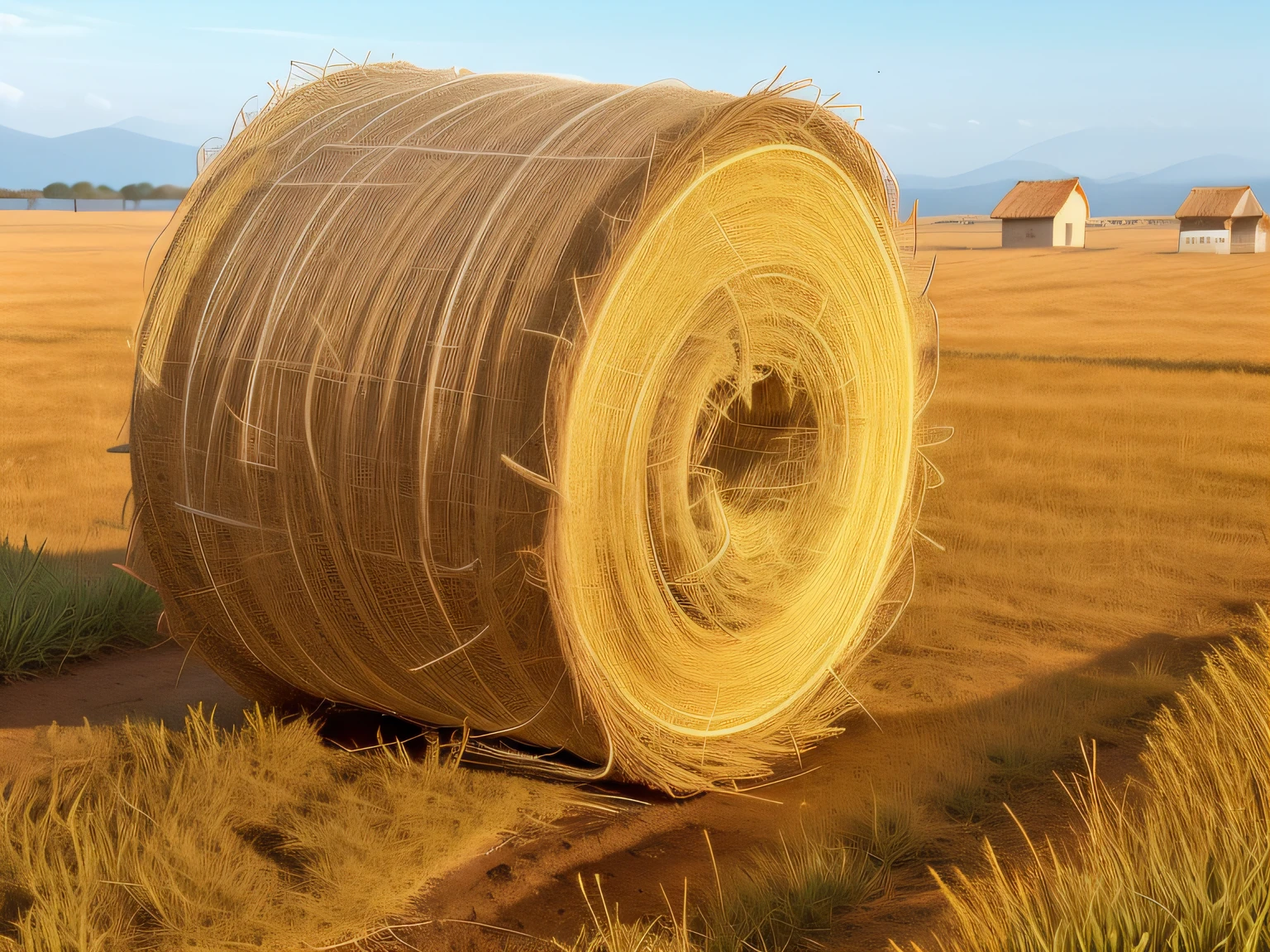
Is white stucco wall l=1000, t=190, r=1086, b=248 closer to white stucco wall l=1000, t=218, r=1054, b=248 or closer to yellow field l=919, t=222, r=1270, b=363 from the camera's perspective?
white stucco wall l=1000, t=218, r=1054, b=248

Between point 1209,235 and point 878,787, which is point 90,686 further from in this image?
point 1209,235

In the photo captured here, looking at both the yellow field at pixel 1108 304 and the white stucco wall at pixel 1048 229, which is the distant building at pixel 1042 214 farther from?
the yellow field at pixel 1108 304

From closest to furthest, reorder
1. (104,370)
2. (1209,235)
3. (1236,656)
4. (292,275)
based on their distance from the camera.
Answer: (292,275), (1236,656), (104,370), (1209,235)

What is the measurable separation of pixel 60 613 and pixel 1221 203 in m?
37.4

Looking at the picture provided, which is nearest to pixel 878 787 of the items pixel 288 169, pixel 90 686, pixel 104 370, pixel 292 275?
pixel 292 275

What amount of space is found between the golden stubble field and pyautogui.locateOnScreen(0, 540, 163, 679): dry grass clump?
1.14 metres

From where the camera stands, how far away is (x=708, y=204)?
13.0 feet

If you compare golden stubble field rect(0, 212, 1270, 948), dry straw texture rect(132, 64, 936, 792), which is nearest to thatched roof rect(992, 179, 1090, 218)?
golden stubble field rect(0, 212, 1270, 948)

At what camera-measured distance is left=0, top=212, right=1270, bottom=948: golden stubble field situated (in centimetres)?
400

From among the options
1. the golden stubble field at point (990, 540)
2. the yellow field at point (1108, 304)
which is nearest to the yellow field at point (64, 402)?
the golden stubble field at point (990, 540)

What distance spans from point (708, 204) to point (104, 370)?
40.6ft

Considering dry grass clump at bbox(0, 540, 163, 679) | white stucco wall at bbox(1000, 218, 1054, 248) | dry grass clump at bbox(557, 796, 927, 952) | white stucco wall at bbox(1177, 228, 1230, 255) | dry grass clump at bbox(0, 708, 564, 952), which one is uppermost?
white stucco wall at bbox(1000, 218, 1054, 248)

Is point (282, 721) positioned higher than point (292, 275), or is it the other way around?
point (292, 275)

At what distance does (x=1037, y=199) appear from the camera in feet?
130
